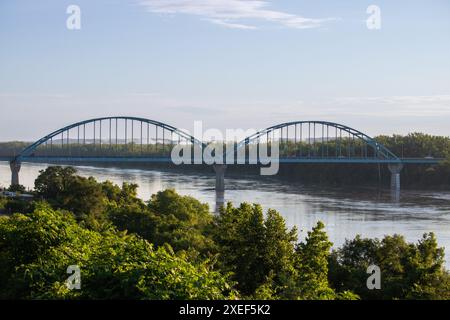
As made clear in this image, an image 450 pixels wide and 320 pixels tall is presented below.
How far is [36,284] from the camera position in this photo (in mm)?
10008

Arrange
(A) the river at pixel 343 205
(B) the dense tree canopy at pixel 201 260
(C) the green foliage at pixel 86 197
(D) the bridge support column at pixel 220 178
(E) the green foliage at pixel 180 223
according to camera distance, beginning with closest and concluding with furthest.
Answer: (B) the dense tree canopy at pixel 201 260 → (E) the green foliage at pixel 180 223 → (C) the green foliage at pixel 86 197 → (A) the river at pixel 343 205 → (D) the bridge support column at pixel 220 178

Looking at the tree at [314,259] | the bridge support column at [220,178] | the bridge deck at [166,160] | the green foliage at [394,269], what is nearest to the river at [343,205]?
the bridge support column at [220,178]

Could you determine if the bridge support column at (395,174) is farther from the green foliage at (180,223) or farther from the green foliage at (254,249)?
the green foliage at (254,249)

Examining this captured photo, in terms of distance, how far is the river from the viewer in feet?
118

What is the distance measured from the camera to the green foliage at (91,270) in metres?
8.99

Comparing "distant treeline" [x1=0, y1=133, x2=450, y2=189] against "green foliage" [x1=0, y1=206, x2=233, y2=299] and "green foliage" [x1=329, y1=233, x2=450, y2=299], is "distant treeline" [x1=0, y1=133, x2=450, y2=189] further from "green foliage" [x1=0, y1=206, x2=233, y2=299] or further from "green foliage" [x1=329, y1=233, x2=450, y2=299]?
"green foliage" [x1=0, y1=206, x2=233, y2=299]

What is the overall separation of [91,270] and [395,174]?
225 feet

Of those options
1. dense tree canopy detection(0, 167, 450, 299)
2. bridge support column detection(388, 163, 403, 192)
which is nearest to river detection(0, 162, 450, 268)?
bridge support column detection(388, 163, 403, 192)

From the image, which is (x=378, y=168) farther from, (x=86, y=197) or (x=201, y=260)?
(x=201, y=260)

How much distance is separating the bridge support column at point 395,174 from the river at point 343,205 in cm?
374
